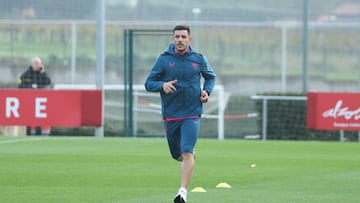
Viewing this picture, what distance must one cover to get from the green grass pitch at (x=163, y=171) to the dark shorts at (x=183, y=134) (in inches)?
26.3

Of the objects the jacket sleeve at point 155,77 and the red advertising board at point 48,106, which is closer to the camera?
the jacket sleeve at point 155,77

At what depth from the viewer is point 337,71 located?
160ft

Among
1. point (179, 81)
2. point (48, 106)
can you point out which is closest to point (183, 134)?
A: point (179, 81)

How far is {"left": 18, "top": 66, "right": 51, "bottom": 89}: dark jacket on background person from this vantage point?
30078mm

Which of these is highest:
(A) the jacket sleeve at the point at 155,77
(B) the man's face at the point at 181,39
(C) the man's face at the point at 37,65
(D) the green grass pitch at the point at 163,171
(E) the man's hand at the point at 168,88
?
(B) the man's face at the point at 181,39

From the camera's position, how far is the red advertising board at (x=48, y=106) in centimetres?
2728

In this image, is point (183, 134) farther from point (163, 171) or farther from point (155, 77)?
point (163, 171)

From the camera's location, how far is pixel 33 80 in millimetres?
30266

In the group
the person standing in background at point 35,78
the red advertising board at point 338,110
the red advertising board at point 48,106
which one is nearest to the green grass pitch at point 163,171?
the red advertising board at point 48,106

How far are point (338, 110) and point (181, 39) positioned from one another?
14840 mm

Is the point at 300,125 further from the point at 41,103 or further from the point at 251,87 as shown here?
the point at 251,87

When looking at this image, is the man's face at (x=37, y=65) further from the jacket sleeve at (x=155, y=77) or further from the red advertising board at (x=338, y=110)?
the jacket sleeve at (x=155, y=77)

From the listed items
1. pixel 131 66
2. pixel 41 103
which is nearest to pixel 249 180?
pixel 41 103

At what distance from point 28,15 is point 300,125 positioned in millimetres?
11879
